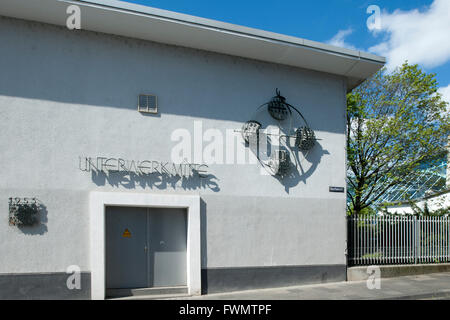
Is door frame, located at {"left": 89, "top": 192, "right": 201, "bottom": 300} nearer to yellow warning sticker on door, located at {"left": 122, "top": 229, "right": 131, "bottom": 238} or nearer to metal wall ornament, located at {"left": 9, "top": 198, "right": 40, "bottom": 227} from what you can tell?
yellow warning sticker on door, located at {"left": 122, "top": 229, "right": 131, "bottom": 238}

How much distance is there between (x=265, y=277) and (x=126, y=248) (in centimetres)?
397

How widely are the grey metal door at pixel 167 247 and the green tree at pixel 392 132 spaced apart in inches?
382

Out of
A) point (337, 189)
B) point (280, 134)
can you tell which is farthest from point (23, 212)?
point (337, 189)

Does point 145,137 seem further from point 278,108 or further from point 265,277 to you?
point 265,277

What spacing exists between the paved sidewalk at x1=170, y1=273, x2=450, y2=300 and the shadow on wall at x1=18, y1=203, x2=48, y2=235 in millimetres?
3982

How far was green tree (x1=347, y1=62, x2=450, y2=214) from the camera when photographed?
16953 millimetres

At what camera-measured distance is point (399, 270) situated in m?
13.7

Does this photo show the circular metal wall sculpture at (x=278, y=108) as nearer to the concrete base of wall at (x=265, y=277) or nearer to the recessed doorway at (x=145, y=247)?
the recessed doorway at (x=145, y=247)

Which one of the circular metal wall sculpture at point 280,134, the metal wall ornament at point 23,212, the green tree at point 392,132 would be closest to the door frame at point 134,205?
the metal wall ornament at point 23,212

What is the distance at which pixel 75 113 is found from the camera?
33.0ft

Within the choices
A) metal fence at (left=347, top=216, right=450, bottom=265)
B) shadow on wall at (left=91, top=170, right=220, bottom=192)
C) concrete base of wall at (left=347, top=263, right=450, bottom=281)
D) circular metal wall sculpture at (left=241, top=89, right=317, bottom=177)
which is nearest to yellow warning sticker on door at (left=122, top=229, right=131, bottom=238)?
shadow on wall at (left=91, top=170, right=220, bottom=192)

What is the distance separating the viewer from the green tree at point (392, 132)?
16953 mm
